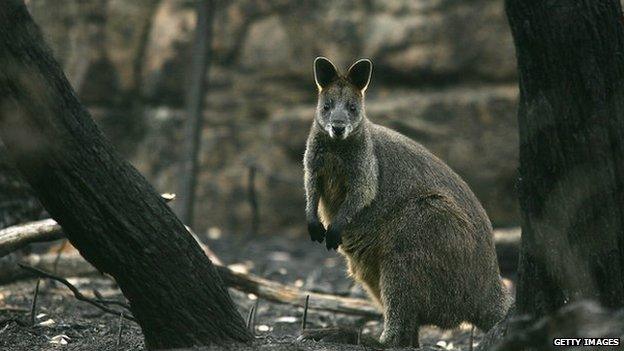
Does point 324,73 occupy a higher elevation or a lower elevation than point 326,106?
higher

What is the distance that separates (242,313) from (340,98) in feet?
8.12

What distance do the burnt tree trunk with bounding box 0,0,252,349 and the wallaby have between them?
71.3 inches

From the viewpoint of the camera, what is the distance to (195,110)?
42.5ft

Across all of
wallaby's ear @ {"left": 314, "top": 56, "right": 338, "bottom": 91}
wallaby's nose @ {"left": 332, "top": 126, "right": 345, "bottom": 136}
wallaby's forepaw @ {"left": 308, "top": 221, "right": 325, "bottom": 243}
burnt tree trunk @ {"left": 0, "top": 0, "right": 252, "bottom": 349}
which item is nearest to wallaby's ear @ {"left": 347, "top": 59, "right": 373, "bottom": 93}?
wallaby's ear @ {"left": 314, "top": 56, "right": 338, "bottom": 91}

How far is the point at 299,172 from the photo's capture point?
14.7 meters

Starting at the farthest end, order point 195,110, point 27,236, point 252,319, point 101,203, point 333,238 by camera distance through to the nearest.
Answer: point 195,110 → point 252,319 → point 333,238 → point 27,236 → point 101,203

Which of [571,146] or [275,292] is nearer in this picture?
[571,146]

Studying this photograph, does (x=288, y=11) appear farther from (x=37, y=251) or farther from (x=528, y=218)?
(x=528, y=218)

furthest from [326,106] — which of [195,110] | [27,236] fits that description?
[195,110]

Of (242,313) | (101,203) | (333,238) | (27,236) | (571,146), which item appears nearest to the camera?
(571,146)

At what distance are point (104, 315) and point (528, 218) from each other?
15.3 feet

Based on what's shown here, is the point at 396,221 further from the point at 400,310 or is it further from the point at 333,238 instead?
the point at 400,310

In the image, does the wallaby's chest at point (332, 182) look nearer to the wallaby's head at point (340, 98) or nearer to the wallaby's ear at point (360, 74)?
the wallaby's head at point (340, 98)

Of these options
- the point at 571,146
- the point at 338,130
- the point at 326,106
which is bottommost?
the point at 571,146
